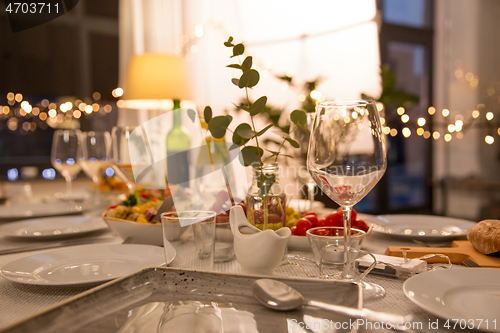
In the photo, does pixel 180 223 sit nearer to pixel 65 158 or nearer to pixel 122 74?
pixel 65 158

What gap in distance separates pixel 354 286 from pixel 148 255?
1.41ft

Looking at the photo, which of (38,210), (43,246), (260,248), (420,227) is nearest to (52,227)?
(43,246)

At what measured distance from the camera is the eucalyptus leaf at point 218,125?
77 centimetres

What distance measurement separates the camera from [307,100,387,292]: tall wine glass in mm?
592

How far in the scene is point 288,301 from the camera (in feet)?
1.55

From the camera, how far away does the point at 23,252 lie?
2.98 ft

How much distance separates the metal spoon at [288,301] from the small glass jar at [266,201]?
0.29m

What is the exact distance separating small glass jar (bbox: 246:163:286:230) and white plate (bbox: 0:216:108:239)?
0.51 metres

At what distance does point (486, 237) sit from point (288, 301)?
0.47 meters

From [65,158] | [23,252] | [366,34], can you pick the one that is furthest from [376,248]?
[366,34]

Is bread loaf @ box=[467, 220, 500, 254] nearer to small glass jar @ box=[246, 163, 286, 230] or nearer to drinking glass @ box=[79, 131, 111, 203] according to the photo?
small glass jar @ box=[246, 163, 286, 230]

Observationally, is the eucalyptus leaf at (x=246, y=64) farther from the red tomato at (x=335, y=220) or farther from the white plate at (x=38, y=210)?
the white plate at (x=38, y=210)

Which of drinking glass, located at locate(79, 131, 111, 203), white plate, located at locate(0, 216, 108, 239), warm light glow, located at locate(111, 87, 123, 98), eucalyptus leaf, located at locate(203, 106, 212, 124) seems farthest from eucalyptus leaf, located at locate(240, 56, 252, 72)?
warm light glow, located at locate(111, 87, 123, 98)

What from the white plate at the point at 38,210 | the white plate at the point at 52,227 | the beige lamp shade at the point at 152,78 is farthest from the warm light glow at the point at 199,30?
the white plate at the point at 52,227
